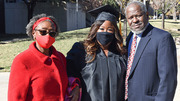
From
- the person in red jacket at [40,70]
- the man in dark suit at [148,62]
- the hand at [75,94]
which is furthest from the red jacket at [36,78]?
the man in dark suit at [148,62]

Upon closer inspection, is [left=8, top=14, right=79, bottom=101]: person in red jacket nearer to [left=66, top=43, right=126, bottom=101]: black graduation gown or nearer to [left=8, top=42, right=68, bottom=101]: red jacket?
[left=8, top=42, right=68, bottom=101]: red jacket

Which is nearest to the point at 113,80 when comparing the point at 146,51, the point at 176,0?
the point at 146,51

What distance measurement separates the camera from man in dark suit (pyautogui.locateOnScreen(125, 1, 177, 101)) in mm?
2508

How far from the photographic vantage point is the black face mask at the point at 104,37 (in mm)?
2844

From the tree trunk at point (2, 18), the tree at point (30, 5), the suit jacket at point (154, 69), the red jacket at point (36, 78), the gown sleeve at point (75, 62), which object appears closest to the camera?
the red jacket at point (36, 78)

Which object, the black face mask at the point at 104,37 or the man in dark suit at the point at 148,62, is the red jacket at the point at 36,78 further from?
the man in dark suit at the point at 148,62

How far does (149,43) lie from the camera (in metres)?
2.62

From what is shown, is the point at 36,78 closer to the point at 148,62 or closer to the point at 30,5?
the point at 148,62

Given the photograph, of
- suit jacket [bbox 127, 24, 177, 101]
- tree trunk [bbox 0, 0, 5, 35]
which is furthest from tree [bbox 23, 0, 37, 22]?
suit jacket [bbox 127, 24, 177, 101]

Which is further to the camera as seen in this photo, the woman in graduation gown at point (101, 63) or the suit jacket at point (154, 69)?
the woman in graduation gown at point (101, 63)

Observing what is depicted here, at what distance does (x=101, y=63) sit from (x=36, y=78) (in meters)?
0.83

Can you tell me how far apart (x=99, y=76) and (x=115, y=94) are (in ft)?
0.93

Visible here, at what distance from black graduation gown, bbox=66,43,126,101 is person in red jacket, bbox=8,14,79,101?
253mm

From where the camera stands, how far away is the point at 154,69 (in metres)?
2.58
